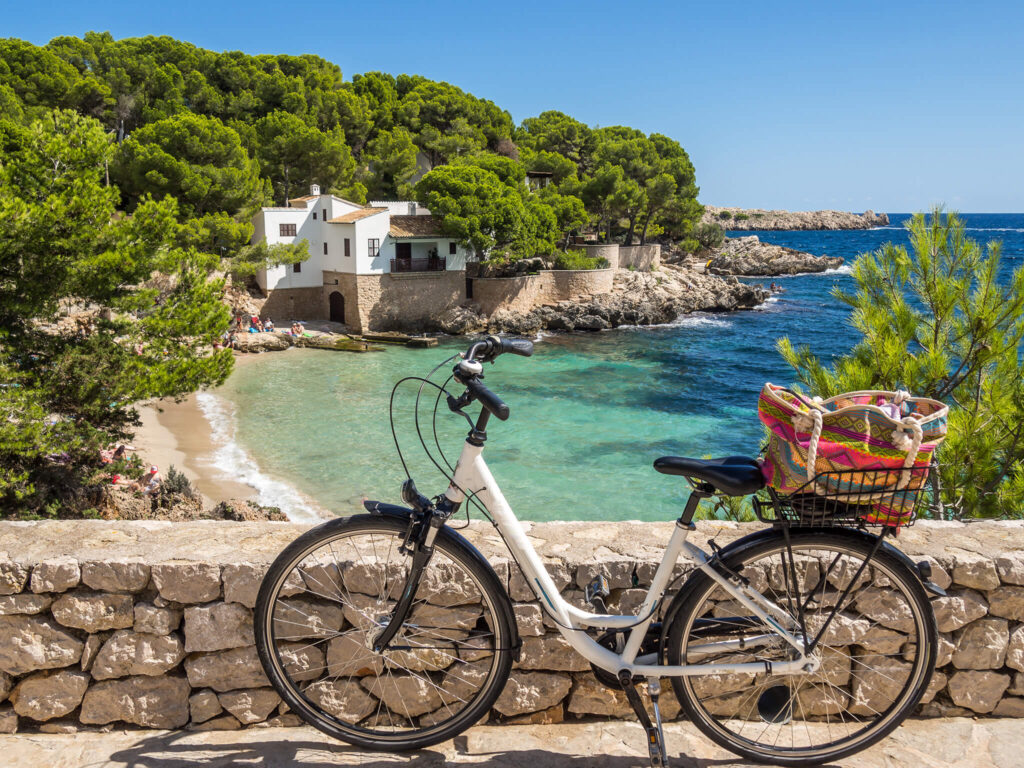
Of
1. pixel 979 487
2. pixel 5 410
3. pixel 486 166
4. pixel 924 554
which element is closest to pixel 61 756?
pixel 924 554

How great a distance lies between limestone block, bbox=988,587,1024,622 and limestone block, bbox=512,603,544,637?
5.13 feet

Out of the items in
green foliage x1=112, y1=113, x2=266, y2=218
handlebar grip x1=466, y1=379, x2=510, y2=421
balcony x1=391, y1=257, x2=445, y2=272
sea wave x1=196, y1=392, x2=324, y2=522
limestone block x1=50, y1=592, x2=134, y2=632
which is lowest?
sea wave x1=196, y1=392, x2=324, y2=522

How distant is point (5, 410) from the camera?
8.73 m

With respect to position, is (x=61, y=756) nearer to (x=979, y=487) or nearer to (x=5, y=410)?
(x=979, y=487)

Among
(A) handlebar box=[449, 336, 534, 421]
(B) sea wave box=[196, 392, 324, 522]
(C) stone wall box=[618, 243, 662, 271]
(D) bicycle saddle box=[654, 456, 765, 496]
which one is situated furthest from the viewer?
(C) stone wall box=[618, 243, 662, 271]

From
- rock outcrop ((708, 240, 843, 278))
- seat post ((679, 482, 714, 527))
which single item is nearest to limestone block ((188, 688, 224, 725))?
seat post ((679, 482, 714, 527))

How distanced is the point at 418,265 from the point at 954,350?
32.4 m

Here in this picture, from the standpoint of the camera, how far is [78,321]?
37.0ft

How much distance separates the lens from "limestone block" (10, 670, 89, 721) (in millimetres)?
2590

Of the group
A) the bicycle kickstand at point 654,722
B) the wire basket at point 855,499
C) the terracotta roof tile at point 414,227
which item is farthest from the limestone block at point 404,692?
the terracotta roof tile at point 414,227

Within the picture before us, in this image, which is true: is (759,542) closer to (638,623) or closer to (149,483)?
(638,623)

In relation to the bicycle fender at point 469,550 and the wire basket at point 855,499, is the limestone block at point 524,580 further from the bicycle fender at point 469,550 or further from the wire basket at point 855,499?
the wire basket at point 855,499

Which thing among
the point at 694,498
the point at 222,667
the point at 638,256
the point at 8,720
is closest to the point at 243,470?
the point at 8,720

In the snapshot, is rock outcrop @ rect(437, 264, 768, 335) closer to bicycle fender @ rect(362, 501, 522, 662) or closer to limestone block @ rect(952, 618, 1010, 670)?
limestone block @ rect(952, 618, 1010, 670)
